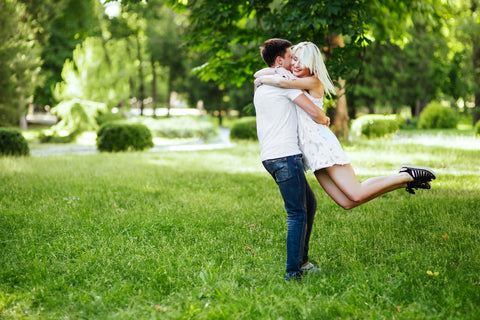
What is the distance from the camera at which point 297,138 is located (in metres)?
3.71

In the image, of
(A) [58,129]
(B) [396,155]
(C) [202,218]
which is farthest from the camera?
(A) [58,129]

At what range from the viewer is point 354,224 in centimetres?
551

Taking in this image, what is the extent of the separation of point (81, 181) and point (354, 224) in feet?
18.3

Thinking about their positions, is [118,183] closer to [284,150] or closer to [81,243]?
[81,243]

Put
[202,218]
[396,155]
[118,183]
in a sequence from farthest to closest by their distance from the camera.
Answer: [396,155], [118,183], [202,218]

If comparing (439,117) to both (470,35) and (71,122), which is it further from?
(71,122)

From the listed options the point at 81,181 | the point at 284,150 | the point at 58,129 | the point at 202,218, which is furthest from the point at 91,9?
the point at 284,150

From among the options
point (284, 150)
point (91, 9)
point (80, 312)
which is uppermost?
point (91, 9)

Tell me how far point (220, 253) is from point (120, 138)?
12.4 metres

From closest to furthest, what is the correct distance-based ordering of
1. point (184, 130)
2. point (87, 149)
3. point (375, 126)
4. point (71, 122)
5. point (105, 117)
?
point (87, 149) → point (375, 126) → point (71, 122) → point (184, 130) → point (105, 117)

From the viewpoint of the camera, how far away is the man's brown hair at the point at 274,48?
3712 mm

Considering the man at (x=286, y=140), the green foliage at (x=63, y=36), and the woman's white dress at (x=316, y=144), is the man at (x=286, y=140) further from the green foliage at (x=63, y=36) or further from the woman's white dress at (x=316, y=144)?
the green foliage at (x=63, y=36)

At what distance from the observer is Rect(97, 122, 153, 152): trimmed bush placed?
16.1 metres

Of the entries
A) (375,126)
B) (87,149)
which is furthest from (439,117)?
(87,149)
